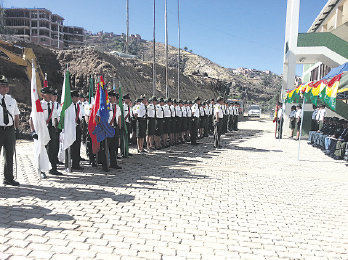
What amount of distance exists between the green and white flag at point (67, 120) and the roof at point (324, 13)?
826 inches

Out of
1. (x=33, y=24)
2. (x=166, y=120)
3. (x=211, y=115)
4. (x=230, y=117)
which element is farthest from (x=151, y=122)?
(x=33, y=24)

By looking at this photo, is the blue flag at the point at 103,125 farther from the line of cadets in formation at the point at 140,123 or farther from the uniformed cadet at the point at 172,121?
the uniformed cadet at the point at 172,121

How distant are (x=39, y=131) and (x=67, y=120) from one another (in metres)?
0.81

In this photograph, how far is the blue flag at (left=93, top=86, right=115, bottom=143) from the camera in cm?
688

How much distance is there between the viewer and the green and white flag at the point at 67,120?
6680 mm

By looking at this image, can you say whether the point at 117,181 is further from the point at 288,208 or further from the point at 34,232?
the point at 288,208

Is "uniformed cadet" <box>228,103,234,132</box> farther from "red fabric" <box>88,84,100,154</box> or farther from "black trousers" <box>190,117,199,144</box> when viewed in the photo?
"red fabric" <box>88,84,100,154</box>

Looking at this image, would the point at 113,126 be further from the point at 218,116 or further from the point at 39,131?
the point at 218,116

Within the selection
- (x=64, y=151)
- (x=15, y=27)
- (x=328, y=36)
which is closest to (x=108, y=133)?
(x=64, y=151)

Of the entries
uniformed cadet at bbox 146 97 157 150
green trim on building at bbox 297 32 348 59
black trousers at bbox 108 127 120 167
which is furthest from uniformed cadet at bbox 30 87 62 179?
green trim on building at bbox 297 32 348 59

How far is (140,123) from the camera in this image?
992cm

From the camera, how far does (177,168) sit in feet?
25.1

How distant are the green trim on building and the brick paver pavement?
11185mm

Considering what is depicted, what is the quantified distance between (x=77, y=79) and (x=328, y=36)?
24.8 metres
